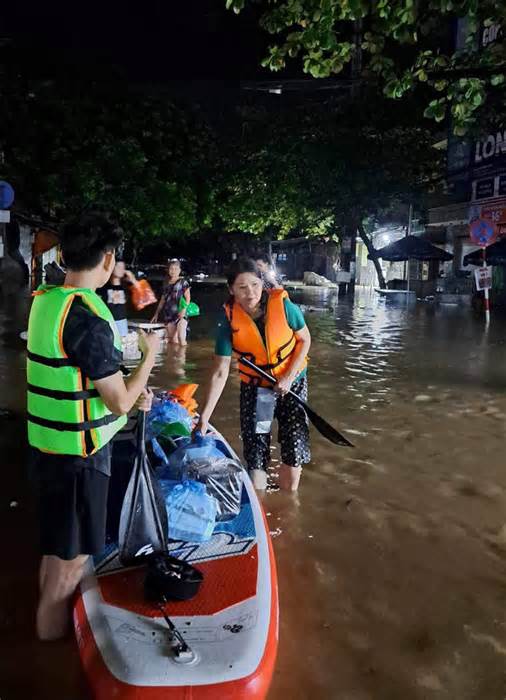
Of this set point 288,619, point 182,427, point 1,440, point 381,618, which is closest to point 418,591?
point 381,618

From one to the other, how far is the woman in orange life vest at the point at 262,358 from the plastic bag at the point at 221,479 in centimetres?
51

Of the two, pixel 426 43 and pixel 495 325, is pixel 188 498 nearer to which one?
pixel 495 325

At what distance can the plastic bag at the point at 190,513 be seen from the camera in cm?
347

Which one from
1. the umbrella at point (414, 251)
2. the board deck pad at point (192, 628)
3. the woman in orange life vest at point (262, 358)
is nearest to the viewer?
the board deck pad at point (192, 628)

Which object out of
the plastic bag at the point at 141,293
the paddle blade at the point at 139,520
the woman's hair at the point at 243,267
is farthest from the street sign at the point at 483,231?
the paddle blade at the point at 139,520

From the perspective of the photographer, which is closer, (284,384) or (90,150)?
(284,384)

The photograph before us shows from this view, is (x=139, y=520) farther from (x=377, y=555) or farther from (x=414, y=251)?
(x=414, y=251)

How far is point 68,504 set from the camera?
104 inches

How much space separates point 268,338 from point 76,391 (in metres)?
1.98

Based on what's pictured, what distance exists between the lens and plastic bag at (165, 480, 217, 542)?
347cm

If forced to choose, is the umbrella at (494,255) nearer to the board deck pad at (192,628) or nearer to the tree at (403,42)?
the tree at (403,42)

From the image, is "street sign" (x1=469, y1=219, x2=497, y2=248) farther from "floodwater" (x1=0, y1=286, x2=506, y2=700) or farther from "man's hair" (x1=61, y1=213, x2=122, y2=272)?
"man's hair" (x1=61, y1=213, x2=122, y2=272)

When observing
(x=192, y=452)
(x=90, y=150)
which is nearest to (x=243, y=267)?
(x=192, y=452)

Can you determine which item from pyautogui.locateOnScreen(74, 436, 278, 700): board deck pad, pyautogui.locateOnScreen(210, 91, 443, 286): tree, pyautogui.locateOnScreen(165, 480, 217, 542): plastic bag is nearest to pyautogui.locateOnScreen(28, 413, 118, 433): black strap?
pyautogui.locateOnScreen(74, 436, 278, 700): board deck pad
